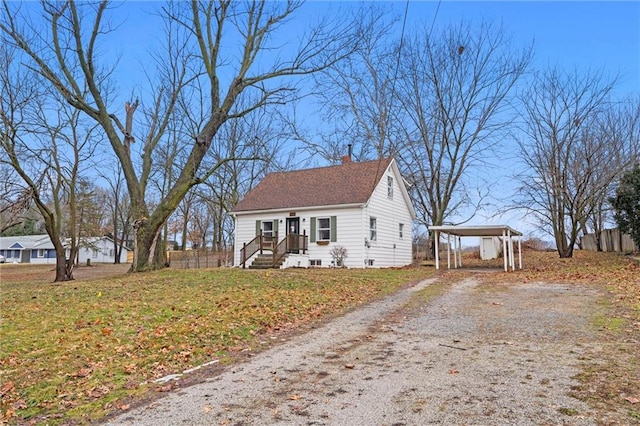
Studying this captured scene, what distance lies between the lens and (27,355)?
16.1ft

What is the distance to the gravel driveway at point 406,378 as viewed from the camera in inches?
128

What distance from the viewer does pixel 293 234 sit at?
66.7ft

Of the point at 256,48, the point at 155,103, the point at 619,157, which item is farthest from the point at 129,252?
the point at 619,157

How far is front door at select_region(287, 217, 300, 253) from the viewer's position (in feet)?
65.9

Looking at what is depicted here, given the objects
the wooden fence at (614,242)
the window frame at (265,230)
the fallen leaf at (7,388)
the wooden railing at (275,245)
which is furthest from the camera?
the wooden fence at (614,242)

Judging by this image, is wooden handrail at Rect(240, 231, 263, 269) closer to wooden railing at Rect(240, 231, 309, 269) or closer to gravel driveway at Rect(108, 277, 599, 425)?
→ wooden railing at Rect(240, 231, 309, 269)

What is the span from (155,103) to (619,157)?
21.6 meters

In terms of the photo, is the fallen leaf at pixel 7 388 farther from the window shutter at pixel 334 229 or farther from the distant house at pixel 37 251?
the distant house at pixel 37 251

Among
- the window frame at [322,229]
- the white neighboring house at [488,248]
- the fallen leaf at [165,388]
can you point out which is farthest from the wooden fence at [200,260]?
the fallen leaf at [165,388]

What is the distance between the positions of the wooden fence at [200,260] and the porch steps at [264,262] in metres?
6.08

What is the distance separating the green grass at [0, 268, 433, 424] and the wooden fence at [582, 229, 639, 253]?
1784cm

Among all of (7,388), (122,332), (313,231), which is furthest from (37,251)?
(7,388)

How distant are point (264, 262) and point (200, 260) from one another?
13.3 meters

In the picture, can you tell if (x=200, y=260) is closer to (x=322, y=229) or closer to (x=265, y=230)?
(x=265, y=230)
